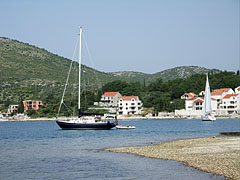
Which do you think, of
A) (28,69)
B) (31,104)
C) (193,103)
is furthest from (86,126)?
(28,69)

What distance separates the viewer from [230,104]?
128500 millimetres

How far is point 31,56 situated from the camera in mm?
194125

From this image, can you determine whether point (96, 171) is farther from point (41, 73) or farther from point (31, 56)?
point (31, 56)

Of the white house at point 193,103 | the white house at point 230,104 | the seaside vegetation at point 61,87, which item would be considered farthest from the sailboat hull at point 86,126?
the white house at point 230,104

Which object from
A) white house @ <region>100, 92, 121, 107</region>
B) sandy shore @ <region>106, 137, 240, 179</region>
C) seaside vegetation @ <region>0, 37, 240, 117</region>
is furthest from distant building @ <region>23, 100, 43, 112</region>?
sandy shore @ <region>106, 137, 240, 179</region>

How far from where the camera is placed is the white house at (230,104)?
128m

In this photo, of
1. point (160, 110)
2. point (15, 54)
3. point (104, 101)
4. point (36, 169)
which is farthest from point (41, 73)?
point (36, 169)

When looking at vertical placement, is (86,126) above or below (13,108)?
below

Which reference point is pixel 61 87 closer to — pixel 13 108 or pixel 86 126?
pixel 13 108

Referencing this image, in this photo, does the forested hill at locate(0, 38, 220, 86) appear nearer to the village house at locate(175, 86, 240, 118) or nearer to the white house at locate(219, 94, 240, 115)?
the village house at locate(175, 86, 240, 118)

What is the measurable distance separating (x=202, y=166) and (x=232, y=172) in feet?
8.40

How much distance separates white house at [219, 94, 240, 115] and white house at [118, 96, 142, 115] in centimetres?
2562

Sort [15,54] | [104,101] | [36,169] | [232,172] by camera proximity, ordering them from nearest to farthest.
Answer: [232,172]
[36,169]
[104,101]
[15,54]

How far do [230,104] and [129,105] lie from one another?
3078 cm
